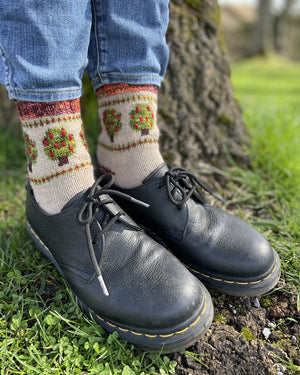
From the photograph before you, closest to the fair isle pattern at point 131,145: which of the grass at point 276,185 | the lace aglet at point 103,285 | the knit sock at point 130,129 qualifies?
the knit sock at point 130,129

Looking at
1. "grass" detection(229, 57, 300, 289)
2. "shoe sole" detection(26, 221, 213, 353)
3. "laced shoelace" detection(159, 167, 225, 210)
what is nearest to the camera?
"shoe sole" detection(26, 221, 213, 353)

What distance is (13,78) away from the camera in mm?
840

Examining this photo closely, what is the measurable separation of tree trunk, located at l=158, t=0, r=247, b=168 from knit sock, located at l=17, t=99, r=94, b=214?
27.3 inches

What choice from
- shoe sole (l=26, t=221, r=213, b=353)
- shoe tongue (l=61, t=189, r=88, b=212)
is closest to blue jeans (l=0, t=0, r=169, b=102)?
shoe tongue (l=61, t=189, r=88, b=212)

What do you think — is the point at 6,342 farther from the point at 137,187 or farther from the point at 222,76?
the point at 222,76

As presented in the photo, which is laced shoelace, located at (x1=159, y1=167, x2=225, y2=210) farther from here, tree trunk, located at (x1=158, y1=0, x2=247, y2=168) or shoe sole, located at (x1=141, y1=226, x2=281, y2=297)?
tree trunk, located at (x1=158, y1=0, x2=247, y2=168)

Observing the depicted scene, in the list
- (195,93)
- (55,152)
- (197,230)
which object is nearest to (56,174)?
(55,152)

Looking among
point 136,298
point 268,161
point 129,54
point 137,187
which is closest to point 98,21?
point 129,54

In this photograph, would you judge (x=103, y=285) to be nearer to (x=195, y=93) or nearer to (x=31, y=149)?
(x=31, y=149)

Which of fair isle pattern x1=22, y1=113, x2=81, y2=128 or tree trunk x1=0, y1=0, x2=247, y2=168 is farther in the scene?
tree trunk x1=0, y1=0, x2=247, y2=168

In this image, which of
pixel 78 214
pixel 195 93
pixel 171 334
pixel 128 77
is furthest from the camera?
pixel 195 93

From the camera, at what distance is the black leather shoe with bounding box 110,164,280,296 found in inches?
37.1

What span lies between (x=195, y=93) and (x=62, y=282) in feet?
3.67

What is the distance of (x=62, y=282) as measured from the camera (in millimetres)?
1046
